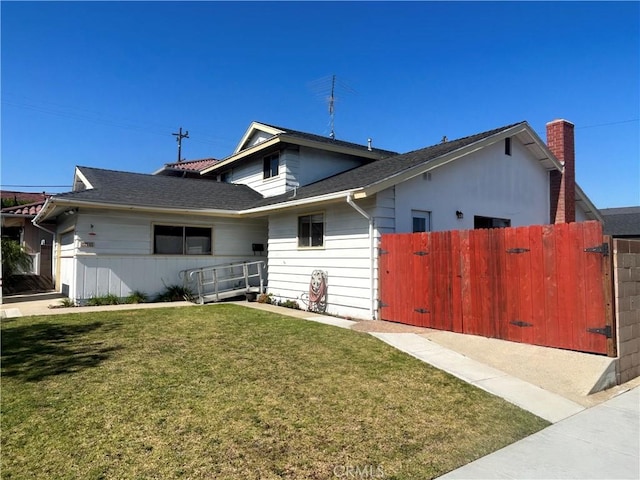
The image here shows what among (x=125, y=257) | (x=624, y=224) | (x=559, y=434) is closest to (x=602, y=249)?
(x=559, y=434)

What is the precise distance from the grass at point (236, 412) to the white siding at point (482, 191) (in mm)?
4277

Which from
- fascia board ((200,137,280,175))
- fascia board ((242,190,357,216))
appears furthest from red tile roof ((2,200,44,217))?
fascia board ((242,190,357,216))

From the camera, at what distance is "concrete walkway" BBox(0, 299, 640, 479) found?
3141 millimetres

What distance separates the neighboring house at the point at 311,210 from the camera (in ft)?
31.8

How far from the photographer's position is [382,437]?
3545 millimetres

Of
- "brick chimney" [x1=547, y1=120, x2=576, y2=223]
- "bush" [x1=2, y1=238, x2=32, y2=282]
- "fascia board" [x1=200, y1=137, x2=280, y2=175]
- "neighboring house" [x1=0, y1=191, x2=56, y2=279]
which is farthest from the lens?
"neighboring house" [x1=0, y1=191, x2=56, y2=279]

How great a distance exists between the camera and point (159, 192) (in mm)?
13953

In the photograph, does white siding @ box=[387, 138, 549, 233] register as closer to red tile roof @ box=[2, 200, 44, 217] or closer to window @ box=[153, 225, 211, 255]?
window @ box=[153, 225, 211, 255]

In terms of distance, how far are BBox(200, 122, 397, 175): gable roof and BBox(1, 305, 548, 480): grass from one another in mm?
9224

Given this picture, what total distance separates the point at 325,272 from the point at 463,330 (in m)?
4.15

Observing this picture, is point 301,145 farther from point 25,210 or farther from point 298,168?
point 25,210

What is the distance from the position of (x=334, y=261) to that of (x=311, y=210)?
5.63 feet
